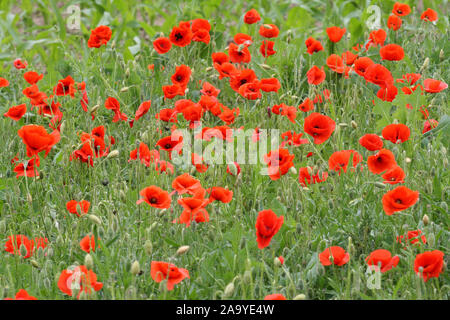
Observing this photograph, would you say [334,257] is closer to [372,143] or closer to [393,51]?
[372,143]

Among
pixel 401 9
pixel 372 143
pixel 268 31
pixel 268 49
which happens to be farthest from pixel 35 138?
pixel 401 9

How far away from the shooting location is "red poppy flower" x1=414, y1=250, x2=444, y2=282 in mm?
1873

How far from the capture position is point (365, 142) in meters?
2.40

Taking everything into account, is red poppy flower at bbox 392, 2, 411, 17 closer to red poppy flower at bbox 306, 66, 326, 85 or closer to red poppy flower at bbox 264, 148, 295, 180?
red poppy flower at bbox 306, 66, 326, 85

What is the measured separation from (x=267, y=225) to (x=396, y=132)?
73 cm

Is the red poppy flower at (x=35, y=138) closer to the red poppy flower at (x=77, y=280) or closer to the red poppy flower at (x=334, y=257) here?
the red poppy flower at (x=77, y=280)

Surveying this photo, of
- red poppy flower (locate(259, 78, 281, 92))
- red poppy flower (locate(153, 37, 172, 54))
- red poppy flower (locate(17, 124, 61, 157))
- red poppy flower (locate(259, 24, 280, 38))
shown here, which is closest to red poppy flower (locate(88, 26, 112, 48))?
red poppy flower (locate(153, 37, 172, 54))

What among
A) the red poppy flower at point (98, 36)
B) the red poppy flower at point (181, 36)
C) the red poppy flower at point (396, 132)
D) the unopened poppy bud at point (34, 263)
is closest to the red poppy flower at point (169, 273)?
the unopened poppy bud at point (34, 263)

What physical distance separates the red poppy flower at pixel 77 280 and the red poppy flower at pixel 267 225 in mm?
461

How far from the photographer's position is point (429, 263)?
1.90m

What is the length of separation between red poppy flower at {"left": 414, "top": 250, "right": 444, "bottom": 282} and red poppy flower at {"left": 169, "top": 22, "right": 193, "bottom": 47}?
1.84 metres

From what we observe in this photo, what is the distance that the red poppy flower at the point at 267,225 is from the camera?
6.28 ft
